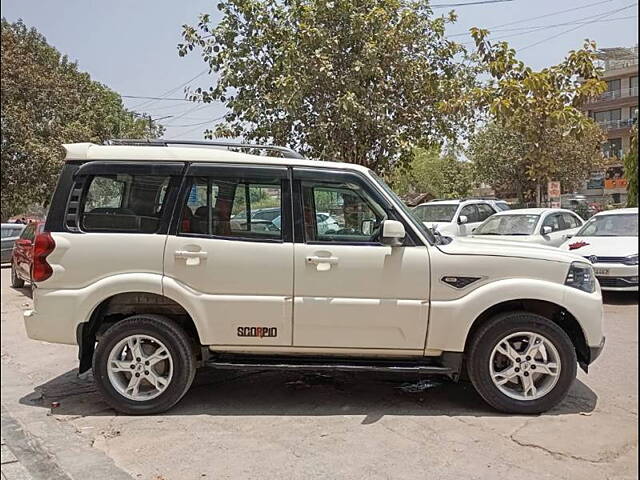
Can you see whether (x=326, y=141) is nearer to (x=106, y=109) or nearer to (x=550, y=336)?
(x=106, y=109)

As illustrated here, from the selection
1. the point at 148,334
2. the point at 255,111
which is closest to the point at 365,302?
the point at 148,334

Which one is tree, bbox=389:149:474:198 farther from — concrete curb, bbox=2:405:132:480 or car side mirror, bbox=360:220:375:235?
concrete curb, bbox=2:405:132:480

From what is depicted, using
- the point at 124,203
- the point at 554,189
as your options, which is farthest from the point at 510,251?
the point at 124,203

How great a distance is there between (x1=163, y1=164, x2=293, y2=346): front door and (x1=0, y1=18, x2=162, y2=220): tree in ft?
3.98

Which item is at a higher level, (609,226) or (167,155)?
(167,155)

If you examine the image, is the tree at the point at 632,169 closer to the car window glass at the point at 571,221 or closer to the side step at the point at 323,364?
the side step at the point at 323,364

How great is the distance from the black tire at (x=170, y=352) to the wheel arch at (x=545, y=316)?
213 cm

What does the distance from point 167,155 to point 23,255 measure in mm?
1290

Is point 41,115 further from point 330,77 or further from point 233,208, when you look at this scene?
point 330,77

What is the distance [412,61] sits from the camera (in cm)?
593

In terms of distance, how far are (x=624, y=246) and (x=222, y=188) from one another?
2.87 metres

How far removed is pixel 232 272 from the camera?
4680mm

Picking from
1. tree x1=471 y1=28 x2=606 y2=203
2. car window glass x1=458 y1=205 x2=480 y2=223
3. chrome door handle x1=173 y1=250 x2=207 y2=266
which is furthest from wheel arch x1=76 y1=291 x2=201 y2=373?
car window glass x1=458 y1=205 x2=480 y2=223

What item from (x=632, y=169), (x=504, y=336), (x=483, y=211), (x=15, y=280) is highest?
(x=483, y=211)
